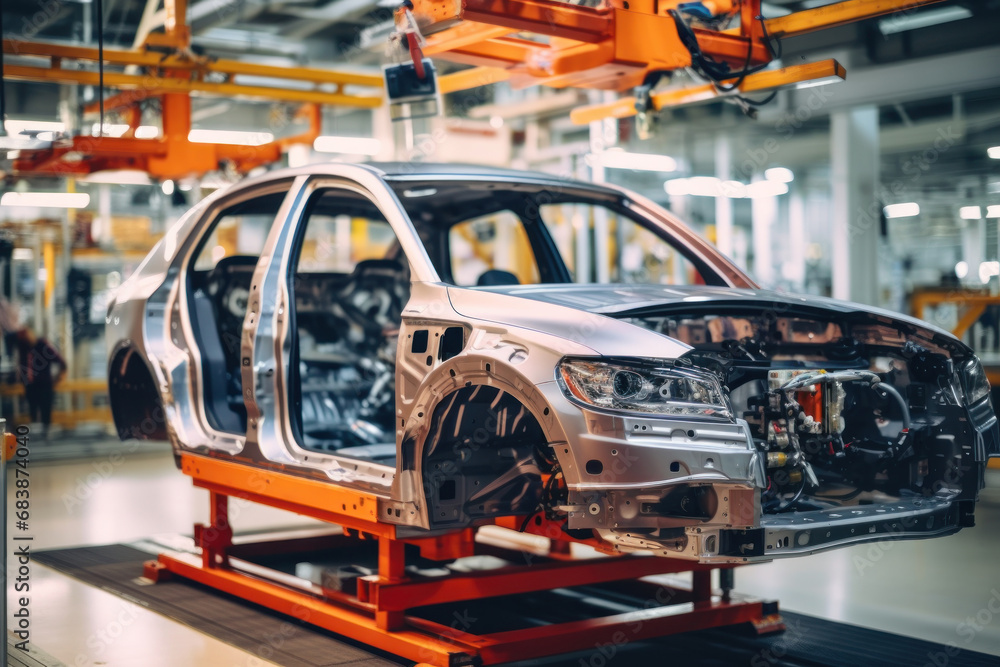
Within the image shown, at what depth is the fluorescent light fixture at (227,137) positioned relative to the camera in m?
8.83

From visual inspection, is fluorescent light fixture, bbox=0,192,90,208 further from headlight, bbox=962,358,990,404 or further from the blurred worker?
headlight, bbox=962,358,990,404

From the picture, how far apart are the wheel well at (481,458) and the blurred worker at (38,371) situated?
7.98 meters

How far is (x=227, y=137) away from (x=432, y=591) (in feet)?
23.0

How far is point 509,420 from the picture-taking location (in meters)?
3.68

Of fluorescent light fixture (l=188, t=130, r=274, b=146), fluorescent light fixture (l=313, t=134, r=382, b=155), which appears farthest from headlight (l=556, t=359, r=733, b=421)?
fluorescent light fixture (l=313, t=134, r=382, b=155)

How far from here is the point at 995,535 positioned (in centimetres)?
648

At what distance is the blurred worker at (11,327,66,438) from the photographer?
10.5 m

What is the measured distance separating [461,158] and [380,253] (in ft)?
18.7

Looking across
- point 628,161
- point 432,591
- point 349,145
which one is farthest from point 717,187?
point 432,591

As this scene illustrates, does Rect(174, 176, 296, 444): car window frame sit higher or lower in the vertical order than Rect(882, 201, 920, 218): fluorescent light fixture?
lower

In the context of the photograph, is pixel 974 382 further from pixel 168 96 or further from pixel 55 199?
pixel 55 199

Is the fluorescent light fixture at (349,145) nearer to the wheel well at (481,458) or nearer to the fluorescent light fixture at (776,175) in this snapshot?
the wheel well at (481,458)

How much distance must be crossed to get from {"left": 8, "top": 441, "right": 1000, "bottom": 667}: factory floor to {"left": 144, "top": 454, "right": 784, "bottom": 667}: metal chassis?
0.37 meters

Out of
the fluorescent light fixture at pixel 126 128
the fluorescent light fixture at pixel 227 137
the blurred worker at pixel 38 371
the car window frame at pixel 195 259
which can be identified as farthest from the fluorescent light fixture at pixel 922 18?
the blurred worker at pixel 38 371
